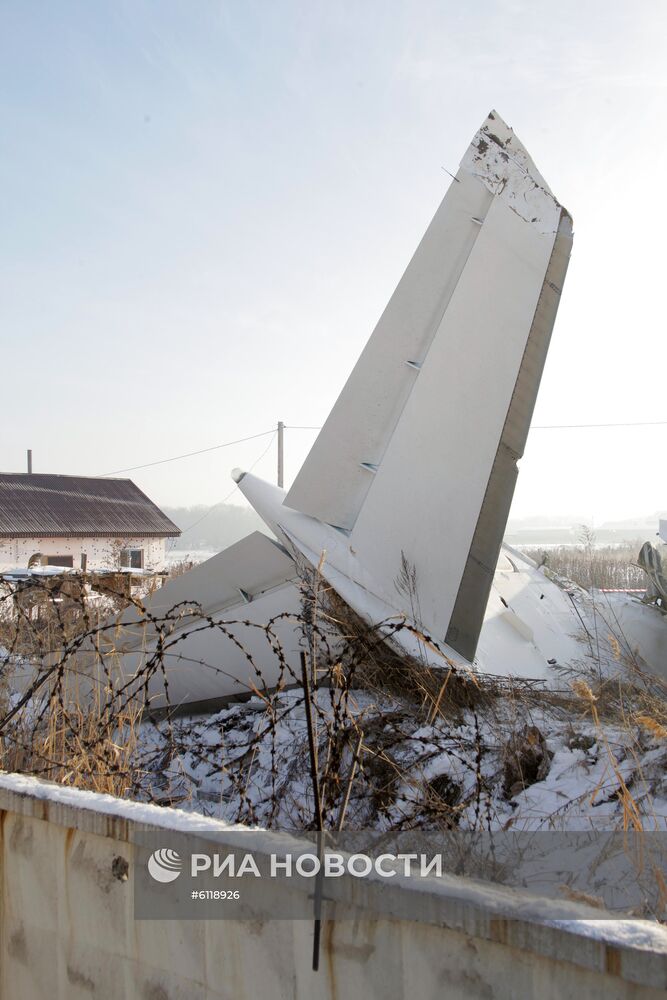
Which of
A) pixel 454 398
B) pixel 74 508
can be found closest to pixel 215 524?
pixel 74 508

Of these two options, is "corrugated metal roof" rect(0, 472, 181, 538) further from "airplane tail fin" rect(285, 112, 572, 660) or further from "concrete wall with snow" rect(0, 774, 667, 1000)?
"concrete wall with snow" rect(0, 774, 667, 1000)

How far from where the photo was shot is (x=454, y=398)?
15.0ft

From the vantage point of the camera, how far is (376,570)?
4496 mm

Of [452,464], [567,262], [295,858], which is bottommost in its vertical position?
[295,858]

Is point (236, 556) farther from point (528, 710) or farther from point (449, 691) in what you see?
point (528, 710)

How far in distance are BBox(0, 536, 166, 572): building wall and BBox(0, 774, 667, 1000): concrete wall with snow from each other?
910 inches

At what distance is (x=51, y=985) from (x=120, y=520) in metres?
27.8

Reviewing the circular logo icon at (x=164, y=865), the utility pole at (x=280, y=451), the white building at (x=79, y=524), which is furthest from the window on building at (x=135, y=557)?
the circular logo icon at (x=164, y=865)

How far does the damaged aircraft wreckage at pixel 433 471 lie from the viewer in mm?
4363

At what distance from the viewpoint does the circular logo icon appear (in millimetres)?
1785

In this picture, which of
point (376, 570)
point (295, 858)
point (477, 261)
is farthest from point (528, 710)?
point (477, 261)

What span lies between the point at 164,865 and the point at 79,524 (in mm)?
27049

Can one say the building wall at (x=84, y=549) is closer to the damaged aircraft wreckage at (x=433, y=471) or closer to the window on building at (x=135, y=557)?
the window on building at (x=135, y=557)

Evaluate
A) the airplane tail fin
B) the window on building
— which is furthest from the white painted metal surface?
the window on building
